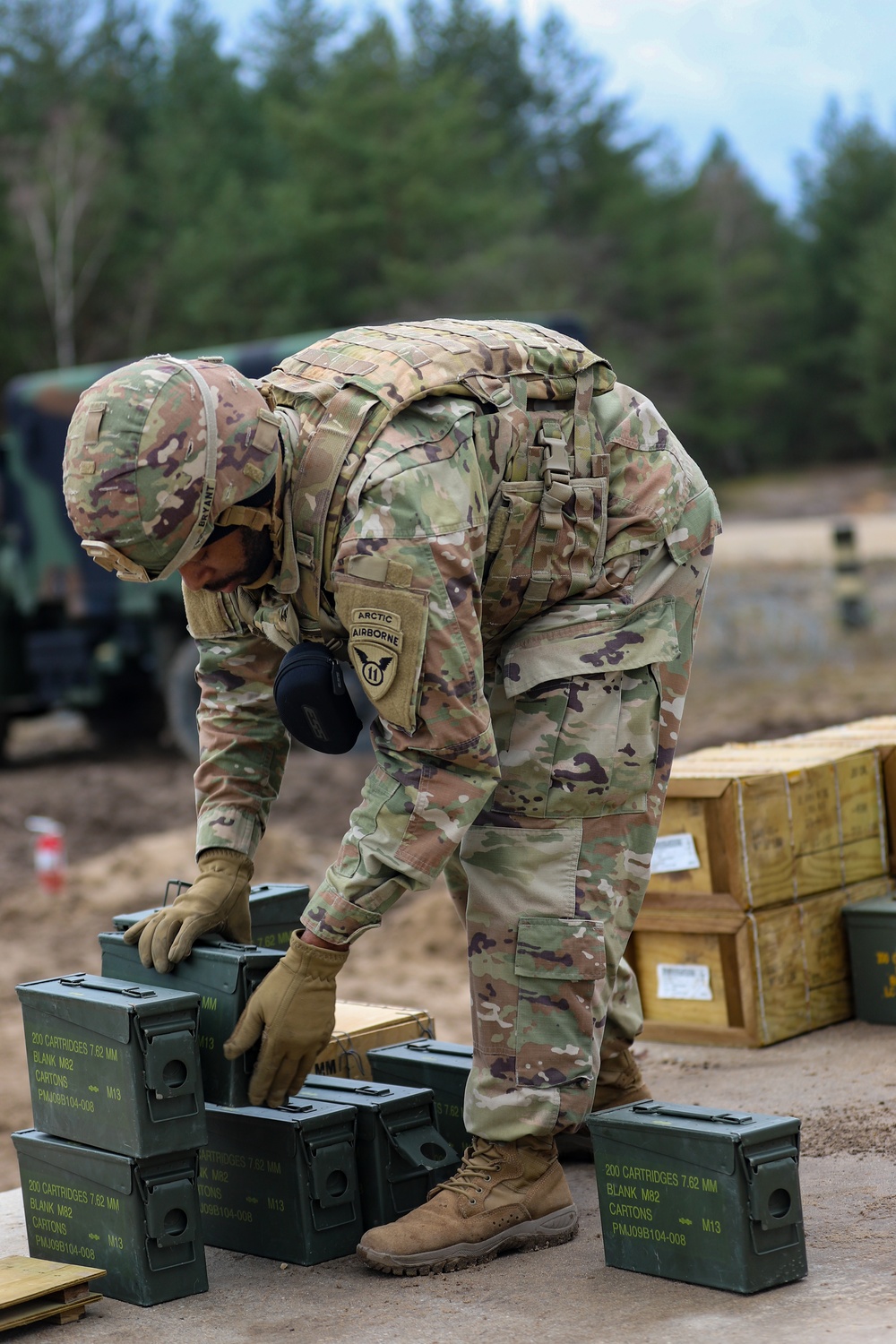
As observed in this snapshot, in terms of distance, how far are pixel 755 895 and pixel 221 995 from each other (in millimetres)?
1690

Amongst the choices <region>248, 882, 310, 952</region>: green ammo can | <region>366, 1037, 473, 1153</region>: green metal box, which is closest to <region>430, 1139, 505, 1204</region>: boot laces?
<region>366, 1037, 473, 1153</region>: green metal box

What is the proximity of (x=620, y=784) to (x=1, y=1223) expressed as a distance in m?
1.66

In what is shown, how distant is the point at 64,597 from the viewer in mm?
11227

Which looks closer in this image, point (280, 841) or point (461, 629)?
point (461, 629)

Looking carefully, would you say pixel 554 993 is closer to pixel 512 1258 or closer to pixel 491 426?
pixel 512 1258

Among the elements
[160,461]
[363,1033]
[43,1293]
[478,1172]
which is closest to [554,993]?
[478,1172]

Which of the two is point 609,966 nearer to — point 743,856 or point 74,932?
point 743,856

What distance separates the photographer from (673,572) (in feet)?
10.2

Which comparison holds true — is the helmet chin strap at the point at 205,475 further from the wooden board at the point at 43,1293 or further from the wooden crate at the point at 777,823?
the wooden crate at the point at 777,823

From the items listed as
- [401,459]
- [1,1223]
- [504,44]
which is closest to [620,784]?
[401,459]

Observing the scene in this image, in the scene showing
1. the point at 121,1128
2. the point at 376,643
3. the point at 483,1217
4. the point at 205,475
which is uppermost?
the point at 205,475

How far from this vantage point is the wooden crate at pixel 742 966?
13.8ft

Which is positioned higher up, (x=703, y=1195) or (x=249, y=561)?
(x=249, y=561)

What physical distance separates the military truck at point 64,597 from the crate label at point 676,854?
21.9 ft
